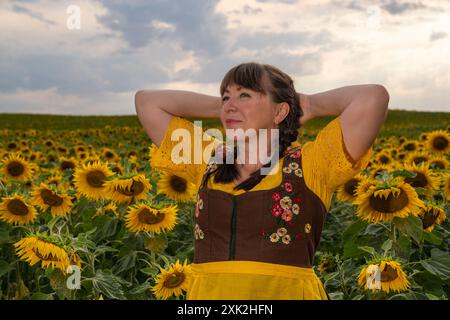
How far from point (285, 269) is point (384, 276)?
777 mm

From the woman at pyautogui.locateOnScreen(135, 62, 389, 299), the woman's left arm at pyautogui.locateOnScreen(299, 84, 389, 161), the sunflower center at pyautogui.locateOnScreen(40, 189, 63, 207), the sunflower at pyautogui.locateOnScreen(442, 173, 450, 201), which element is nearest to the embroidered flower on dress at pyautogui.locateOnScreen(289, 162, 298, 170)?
the woman at pyautogui.locateOnScreen(135, 62, 389, 299)

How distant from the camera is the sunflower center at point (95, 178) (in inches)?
234

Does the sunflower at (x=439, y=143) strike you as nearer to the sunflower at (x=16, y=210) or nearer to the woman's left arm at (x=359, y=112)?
the sunflower at (x=16, y=210)

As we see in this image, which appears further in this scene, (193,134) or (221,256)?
(193,134)

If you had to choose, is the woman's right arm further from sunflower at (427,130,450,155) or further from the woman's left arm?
sunflower at (427,130,450,155)

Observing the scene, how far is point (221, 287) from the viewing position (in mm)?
3012

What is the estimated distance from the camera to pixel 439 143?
9133 mm

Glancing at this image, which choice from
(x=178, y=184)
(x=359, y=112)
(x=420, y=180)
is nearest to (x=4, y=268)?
(x=178, y=184)

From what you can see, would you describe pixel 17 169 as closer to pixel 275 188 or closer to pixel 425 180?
pixel 425 180

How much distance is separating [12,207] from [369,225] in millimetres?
3070

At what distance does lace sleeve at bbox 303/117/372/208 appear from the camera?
3147mm

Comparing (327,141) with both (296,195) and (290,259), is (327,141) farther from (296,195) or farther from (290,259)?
(290,259)

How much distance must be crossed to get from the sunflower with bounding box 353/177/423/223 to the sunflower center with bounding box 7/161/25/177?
5.49 metres
